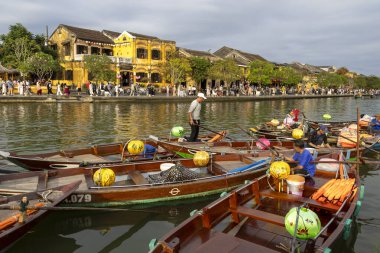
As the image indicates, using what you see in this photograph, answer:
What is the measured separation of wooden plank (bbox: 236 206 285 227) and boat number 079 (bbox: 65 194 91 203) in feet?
10.8

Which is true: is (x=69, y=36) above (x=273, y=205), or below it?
above

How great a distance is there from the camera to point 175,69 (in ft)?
144

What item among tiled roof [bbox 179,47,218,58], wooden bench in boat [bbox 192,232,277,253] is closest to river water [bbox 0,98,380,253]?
wooden bench in boat [bbox 192,232,277,253]

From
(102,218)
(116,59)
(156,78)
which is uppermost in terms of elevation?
(116,59)

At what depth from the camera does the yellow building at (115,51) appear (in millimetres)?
43469

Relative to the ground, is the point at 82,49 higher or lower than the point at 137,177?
higher

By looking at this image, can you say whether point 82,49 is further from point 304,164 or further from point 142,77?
point 304,164

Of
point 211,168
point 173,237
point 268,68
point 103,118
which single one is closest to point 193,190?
point 211,168

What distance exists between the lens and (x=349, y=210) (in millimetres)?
6004

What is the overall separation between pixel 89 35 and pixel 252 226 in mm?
44792

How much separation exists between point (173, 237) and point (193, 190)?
3.31 metres

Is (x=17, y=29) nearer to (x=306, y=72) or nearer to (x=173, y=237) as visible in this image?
(x=173, y=237)

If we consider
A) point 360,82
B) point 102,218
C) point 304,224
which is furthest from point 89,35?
point 360,82

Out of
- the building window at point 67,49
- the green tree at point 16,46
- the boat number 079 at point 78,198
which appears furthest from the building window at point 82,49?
the boat number 079 at point 78,198
